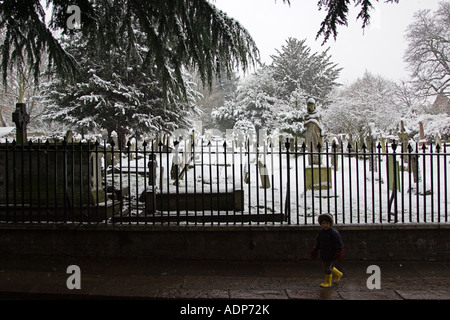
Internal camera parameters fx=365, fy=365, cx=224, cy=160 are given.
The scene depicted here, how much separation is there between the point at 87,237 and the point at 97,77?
46.9 feet

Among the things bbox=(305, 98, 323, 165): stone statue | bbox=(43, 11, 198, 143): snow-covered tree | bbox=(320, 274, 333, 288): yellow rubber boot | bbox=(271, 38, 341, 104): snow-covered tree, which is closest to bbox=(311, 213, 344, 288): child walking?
bbox=(320, 274, 333, 288): yellow rubber boot

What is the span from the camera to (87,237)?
5953 mm

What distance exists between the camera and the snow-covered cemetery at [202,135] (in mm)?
6090

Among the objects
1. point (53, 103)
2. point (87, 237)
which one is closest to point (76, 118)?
point (53, 103)

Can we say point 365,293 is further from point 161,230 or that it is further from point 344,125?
point 344,125

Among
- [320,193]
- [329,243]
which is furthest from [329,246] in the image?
[320,193]

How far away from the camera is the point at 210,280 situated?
5.10m

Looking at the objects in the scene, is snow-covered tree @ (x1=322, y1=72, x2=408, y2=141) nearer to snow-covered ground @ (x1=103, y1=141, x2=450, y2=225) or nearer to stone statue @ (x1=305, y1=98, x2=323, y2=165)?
snow-covered ground @ (x1=103, y1=141, x2=450, y2=225)

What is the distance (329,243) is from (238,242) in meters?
1.64

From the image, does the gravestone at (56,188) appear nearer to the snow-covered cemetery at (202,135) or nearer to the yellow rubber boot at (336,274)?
the snow-covered cemetery at (202,135)

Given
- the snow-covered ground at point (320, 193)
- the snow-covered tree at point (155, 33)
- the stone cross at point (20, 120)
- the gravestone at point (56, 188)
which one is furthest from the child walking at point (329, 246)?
the stone cross at point (20, 120)

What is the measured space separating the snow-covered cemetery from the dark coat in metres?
0.84

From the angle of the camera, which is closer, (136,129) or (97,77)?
(97,77)

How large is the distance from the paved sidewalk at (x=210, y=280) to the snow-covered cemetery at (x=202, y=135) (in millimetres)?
736
